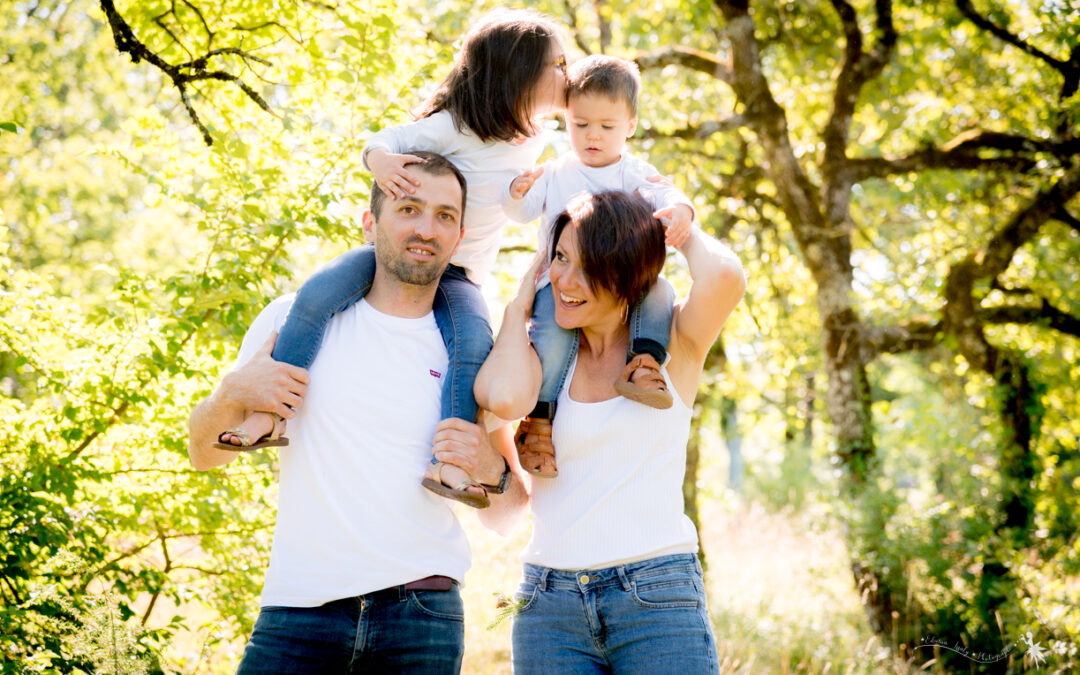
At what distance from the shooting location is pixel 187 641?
5055mm

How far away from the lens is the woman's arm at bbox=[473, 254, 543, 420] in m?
2.46

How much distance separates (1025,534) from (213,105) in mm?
6348

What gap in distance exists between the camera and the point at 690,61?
300 inches

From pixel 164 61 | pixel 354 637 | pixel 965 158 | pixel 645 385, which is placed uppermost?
pixel 965 158

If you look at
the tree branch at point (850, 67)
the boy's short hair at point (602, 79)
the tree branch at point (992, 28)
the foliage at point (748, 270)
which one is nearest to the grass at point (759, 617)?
the foliage at point (748, 270)

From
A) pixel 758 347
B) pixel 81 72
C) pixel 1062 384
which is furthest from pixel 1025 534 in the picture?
pixel 81 72

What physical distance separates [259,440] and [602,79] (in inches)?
69.7

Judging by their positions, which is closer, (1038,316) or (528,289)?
(528,289)

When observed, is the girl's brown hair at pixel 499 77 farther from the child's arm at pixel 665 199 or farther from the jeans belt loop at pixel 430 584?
the jeans belt loop at pixel 430 584

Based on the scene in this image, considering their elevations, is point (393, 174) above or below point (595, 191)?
below

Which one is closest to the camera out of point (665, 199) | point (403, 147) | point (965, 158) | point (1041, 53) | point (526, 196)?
point (665, 199)

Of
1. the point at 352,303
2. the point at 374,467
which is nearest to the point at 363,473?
the point at 374,467

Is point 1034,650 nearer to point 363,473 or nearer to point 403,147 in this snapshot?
point 363,473

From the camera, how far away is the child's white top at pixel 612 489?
2.38 m
